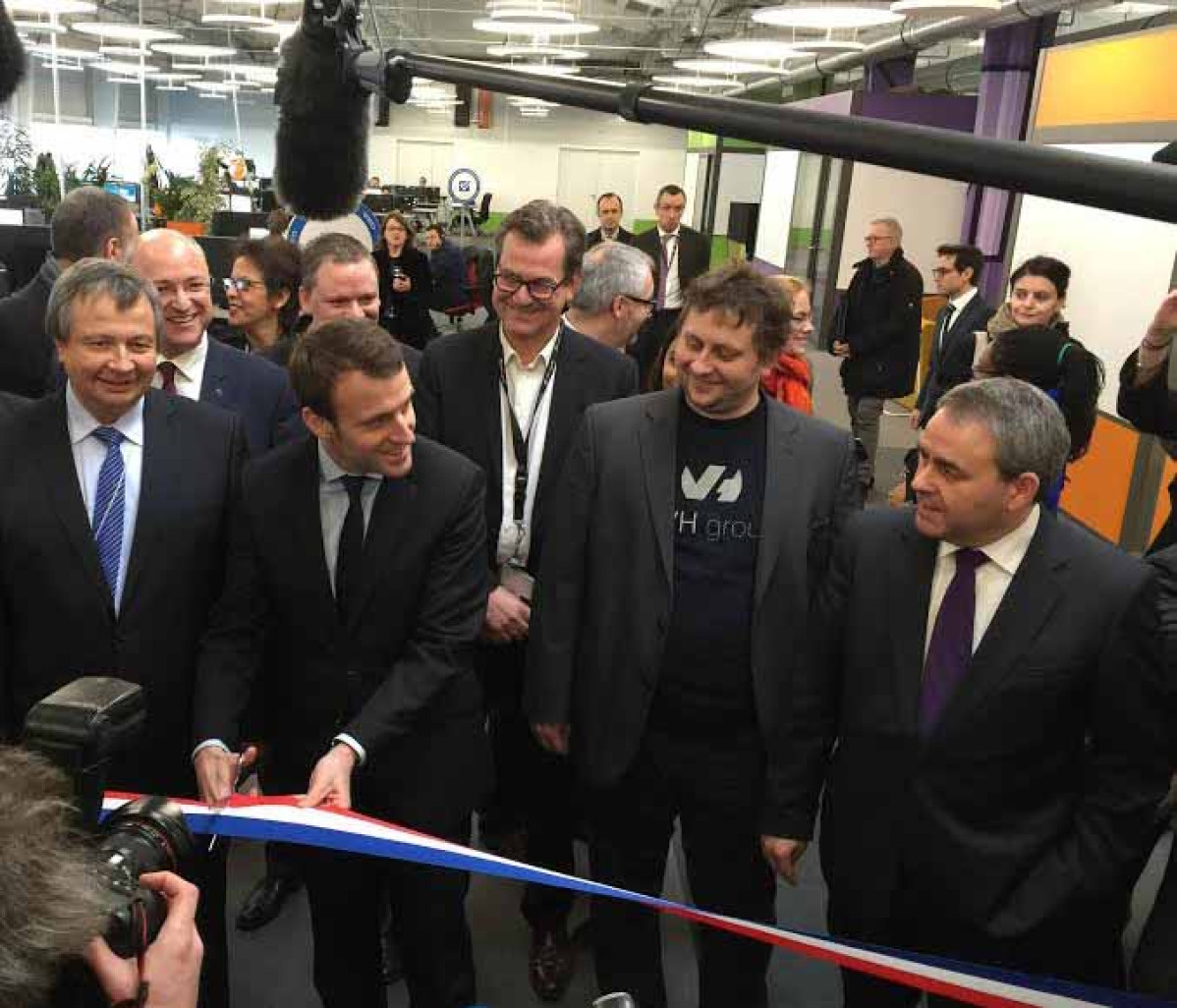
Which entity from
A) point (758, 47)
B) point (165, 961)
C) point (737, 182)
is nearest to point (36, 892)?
point (165, 961)

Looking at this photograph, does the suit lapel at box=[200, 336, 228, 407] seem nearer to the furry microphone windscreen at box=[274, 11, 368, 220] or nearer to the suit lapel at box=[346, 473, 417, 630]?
the suit lapel at box=[346, 473, 417, 630]

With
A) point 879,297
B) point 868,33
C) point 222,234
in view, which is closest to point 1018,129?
point 868,33

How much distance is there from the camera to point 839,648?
2.08 metres

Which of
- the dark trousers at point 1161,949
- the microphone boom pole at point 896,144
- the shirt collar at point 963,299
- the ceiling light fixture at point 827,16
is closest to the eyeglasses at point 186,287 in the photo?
the microphone boom pole at point 896,144

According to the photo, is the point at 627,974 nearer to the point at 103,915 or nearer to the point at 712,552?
the point at 712,552

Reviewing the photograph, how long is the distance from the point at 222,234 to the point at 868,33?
800 centimetres

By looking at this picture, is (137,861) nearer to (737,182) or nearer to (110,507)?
(110,507)

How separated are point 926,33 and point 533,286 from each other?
1002cm

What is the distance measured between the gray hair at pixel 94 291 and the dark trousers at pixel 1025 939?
1.83 metres

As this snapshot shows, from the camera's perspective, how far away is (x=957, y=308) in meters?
6.45

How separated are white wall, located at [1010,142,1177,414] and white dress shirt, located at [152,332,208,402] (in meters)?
4.37

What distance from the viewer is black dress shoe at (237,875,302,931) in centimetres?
287

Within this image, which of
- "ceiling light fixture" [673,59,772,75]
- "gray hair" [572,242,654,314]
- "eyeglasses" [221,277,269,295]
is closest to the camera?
"gray hair" [572,242,654,314]

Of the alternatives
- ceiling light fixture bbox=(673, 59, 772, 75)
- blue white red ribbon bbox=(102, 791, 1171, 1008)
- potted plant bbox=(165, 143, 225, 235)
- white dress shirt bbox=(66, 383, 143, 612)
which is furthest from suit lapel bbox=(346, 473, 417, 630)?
ceiling light fixture bbox=(673, 59, 772, 75)
